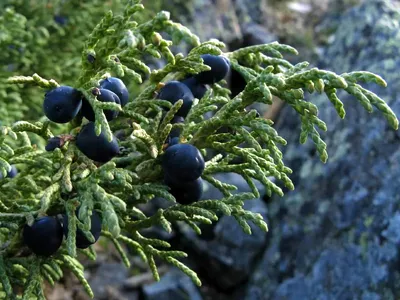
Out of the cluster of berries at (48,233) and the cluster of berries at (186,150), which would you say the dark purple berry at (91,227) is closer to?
the cluster of berries at (48,233)

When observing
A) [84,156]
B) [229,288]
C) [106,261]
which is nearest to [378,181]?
[229,288]

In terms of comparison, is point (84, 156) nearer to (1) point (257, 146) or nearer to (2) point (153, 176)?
(2) point (153, 176)

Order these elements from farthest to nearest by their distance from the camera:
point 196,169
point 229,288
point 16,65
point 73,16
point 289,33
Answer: point 289,33 → point 229,288 → point 73,16 → point 16,65 → point 196,169

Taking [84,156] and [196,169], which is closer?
[196,169]

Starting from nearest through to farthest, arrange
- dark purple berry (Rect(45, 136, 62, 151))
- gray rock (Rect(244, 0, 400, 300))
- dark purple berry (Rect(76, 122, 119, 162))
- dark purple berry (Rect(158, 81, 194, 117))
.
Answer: dark purple berry (Rect(76, 122, 119, 162))
dark purple berry (Rect(45, 136, 62, 151))
dark purple berry (Rect(158, 81, 194, 117))
gray rock (Rect(244, 0, 400, 300))

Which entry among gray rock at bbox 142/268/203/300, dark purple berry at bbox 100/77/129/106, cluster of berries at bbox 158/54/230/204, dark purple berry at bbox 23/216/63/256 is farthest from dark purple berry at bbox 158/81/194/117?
gray rock at bbox 142/268/203/300

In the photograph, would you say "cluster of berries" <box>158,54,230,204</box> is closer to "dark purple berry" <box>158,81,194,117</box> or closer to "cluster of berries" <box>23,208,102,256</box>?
"dark purple berry" <box>158,81,194,117</box>

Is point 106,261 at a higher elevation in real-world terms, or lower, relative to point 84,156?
lower
